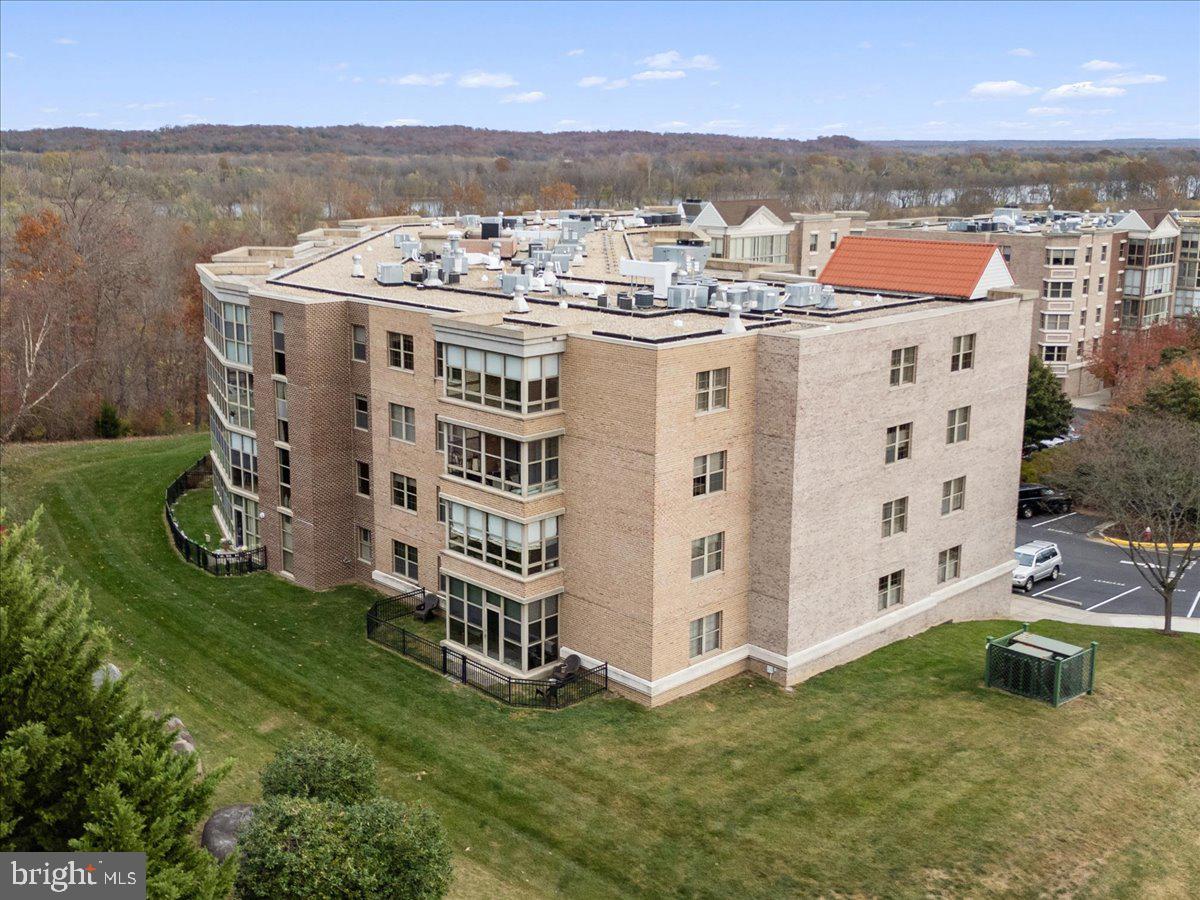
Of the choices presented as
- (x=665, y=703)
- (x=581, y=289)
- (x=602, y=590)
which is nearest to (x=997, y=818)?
(x=665, y=703)

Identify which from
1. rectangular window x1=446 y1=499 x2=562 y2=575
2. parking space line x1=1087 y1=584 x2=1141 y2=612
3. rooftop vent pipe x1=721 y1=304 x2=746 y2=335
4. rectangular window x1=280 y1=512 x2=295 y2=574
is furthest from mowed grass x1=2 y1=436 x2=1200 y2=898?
rooftop vent pipe x1=721 y1=304 x2=746 y2=335

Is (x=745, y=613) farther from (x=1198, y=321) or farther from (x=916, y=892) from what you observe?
(x=1198, y=321)

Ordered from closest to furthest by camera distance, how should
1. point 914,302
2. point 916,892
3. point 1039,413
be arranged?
point 916,892
point 914,302
point 1039,413

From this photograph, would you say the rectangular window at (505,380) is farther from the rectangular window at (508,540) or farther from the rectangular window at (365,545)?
the rectangular window at (365,545)

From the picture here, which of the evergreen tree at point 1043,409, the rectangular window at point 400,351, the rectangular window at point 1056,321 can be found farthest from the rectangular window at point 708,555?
the rectangular window at point 1056,321

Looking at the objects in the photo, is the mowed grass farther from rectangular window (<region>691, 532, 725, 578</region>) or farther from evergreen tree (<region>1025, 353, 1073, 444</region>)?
evergreen tree (<region>1025, 353, 1073, 444</region>)

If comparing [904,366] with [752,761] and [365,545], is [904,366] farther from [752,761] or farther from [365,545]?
[365,545]

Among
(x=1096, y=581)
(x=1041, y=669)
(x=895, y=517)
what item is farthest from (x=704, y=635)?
(x=1096, y=581)
